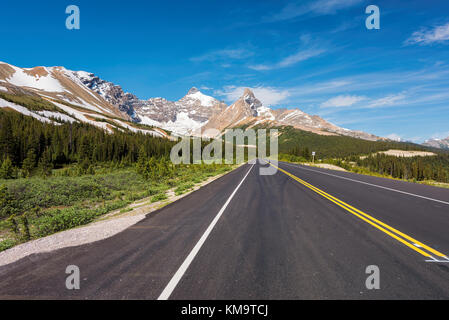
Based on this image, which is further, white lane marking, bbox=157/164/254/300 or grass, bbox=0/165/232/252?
grass, bbox=0/165/232/252

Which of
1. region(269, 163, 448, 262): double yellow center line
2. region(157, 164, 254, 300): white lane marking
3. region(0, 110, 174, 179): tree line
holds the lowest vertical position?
region(157, 164, 254, 300): white lane marking

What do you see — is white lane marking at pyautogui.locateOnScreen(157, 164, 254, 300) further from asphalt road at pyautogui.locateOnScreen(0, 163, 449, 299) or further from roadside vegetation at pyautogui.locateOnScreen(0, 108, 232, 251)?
roadside vegetation at pyautogui.locateOnScreen(0, 108, 232, 251)

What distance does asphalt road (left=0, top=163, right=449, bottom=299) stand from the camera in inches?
121

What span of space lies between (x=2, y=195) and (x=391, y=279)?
20642 mm

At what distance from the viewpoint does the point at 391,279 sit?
3.26 m

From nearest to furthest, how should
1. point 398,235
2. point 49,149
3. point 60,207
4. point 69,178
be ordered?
point 398,235 → point 60,207 → point 69,178 → point 49,149

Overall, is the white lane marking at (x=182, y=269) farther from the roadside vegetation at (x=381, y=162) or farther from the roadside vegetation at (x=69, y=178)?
the roadside vegetation at (x=381, y=162)

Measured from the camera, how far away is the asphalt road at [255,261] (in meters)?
3.06

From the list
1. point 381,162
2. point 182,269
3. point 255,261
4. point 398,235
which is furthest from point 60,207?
point 381,162

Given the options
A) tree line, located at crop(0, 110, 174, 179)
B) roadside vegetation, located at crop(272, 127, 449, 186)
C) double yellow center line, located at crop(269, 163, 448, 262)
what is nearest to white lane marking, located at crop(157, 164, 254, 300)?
double yellow center line, located at crop(269, 163, 448, 262)

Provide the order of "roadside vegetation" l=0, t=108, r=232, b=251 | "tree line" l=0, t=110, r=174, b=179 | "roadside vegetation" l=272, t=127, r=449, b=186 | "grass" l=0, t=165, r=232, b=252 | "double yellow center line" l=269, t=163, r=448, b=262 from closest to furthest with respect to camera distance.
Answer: "double yellow center line" l=269, t=163, r=448, b=262 < "grass" l=0, t=165, r=232, b=252 < "roadside vegetation" l=0, t=108, r=232, b=251 < "tree line" l=0, t=110, r=174, b=179 < "roadside vegetation" l=272, t=127, r=449, b=186

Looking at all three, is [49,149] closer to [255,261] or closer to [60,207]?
[60,207]

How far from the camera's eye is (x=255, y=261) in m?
3.91

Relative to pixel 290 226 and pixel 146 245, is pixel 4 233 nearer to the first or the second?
pixel 146 245
